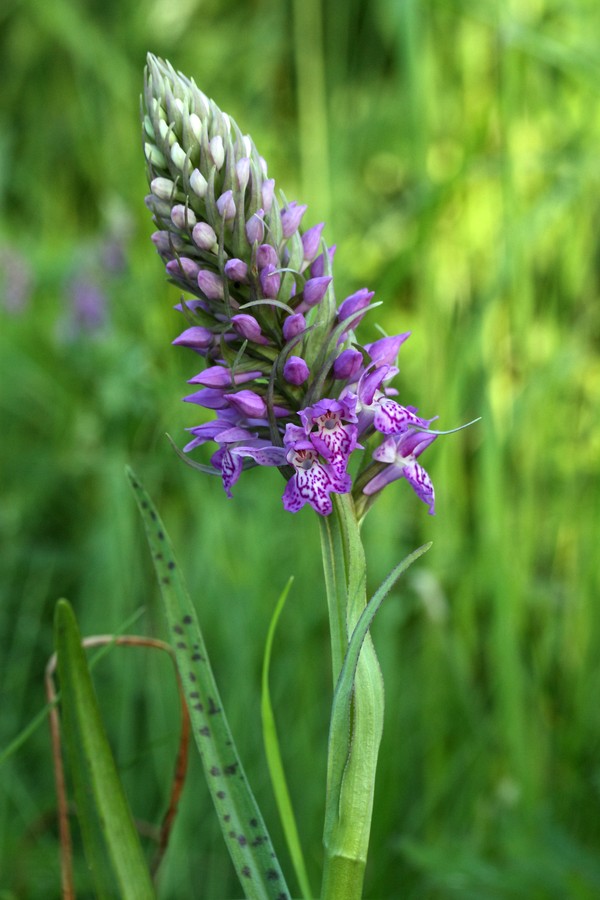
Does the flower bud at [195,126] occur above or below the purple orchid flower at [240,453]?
above

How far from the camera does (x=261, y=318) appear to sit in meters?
1.18

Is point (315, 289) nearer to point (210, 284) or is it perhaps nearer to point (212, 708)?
point (210, 284)

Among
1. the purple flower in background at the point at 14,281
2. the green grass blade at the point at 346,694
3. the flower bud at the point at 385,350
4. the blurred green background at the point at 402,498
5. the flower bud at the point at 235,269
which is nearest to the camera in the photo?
the green grass blade at the point at 346,694

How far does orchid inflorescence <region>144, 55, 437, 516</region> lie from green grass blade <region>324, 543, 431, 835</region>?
0.40 ft

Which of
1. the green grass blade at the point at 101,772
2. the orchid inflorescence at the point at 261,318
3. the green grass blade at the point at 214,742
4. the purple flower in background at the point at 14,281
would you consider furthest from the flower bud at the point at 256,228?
the purple flower in background at the point at 14,281

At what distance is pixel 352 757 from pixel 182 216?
0.65 meters

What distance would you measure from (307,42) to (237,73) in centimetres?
111

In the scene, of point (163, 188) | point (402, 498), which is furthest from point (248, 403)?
point (402, 498)

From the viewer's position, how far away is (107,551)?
3.13 meters

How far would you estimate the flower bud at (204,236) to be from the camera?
1.13 m

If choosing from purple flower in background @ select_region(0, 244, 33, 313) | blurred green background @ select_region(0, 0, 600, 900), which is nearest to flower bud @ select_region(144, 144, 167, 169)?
blurred green background @ select_region(0, 0, 600, 900)

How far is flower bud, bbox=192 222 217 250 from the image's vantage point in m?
1.13

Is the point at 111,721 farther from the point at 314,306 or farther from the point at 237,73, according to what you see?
the point at 237,73

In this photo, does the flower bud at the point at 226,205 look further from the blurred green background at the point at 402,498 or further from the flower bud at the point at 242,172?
the blurred green background at the point at 402,498
